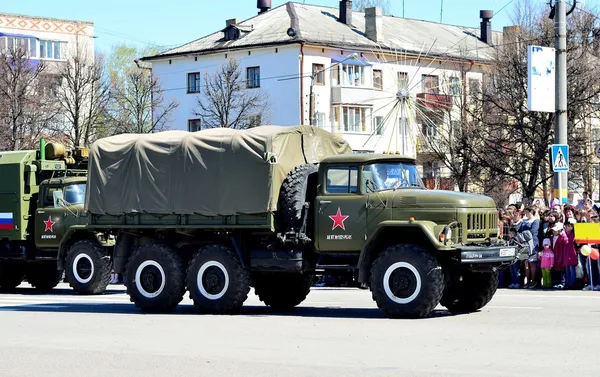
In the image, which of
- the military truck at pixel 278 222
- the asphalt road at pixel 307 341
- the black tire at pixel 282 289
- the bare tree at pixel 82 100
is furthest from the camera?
the bare tree at pixel 82 100

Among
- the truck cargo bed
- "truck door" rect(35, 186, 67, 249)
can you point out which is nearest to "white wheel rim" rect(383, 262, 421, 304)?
the truck cargo bed

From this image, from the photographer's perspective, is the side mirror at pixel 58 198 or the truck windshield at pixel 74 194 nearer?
the truck windshield at pixel 74 194

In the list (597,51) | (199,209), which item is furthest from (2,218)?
(597,51)

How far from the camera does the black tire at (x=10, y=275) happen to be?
2950cm

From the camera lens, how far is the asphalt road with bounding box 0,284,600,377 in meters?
12.5

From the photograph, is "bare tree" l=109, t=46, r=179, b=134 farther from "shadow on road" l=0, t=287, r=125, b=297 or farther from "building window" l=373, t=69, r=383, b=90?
"shadow on road" l=0, t=287, r=125, b=297

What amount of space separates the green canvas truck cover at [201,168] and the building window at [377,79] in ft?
194

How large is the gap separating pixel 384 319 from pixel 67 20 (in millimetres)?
93971

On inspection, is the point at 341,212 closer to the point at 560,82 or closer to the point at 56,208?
the point at 56,208

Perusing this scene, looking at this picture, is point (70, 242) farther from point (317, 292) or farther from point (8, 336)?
point (8, 336)

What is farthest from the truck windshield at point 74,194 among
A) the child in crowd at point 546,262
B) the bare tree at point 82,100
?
the bare tree at point 82,100

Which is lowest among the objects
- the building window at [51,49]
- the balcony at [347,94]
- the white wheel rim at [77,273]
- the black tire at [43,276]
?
the black tire at [43,276]

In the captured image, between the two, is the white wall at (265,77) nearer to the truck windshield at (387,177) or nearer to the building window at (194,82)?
the building window at (194,82)

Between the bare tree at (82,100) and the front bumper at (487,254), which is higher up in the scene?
the bare tree at (82,100)
